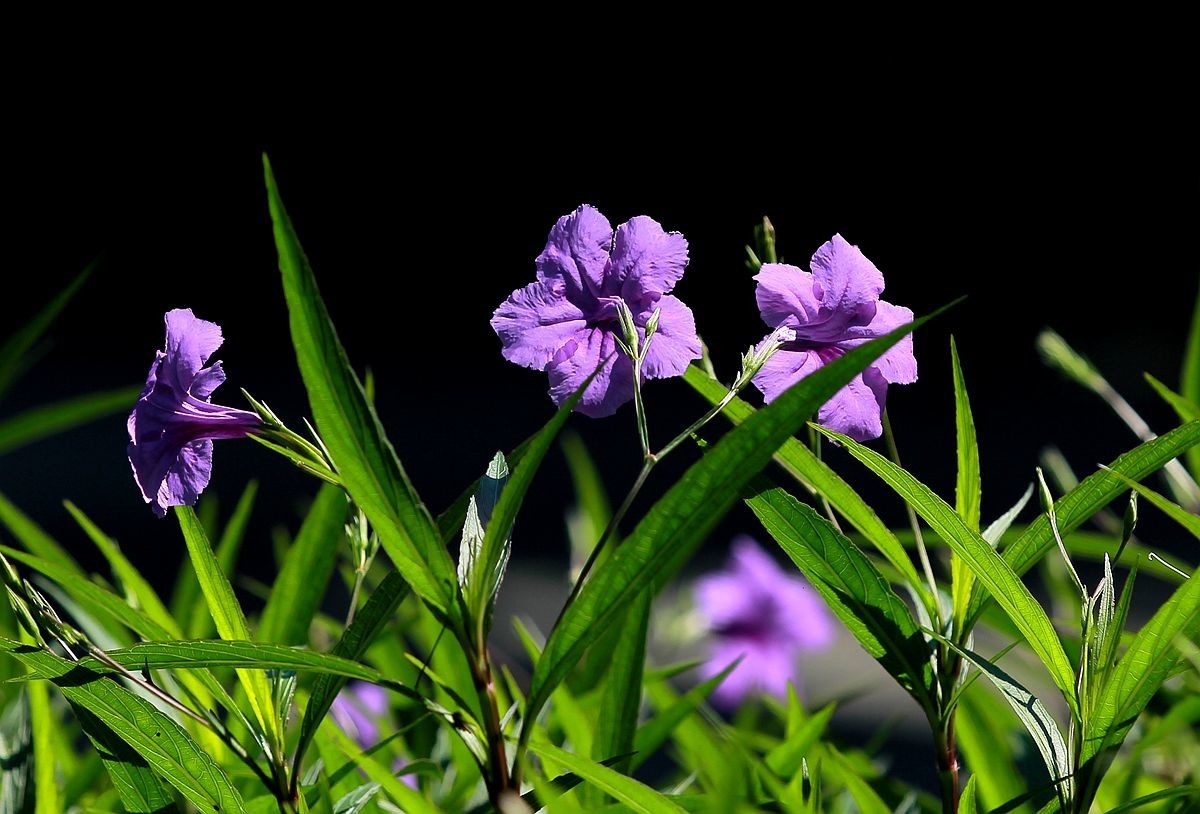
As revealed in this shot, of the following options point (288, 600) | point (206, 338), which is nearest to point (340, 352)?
point (206, 338)

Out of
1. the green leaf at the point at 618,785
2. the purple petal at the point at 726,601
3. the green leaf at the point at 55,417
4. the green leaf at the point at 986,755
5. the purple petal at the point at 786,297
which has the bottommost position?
the green leaf at the point at 986,755

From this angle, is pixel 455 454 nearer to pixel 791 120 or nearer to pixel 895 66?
pixel 791 120

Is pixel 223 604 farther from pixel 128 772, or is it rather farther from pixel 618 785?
pixel 618 785

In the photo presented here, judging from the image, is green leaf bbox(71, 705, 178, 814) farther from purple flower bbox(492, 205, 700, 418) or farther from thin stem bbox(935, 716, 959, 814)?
thin stem bbox(935, 716, 959, 814)

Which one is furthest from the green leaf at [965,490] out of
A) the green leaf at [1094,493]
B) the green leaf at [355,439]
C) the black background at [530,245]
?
the black background at [530,245]

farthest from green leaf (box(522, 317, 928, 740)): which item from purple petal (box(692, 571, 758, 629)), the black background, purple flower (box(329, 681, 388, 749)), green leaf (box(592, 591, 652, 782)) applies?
the black background

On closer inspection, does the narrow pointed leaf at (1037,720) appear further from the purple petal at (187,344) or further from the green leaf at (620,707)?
the purple petal at (187,344)
